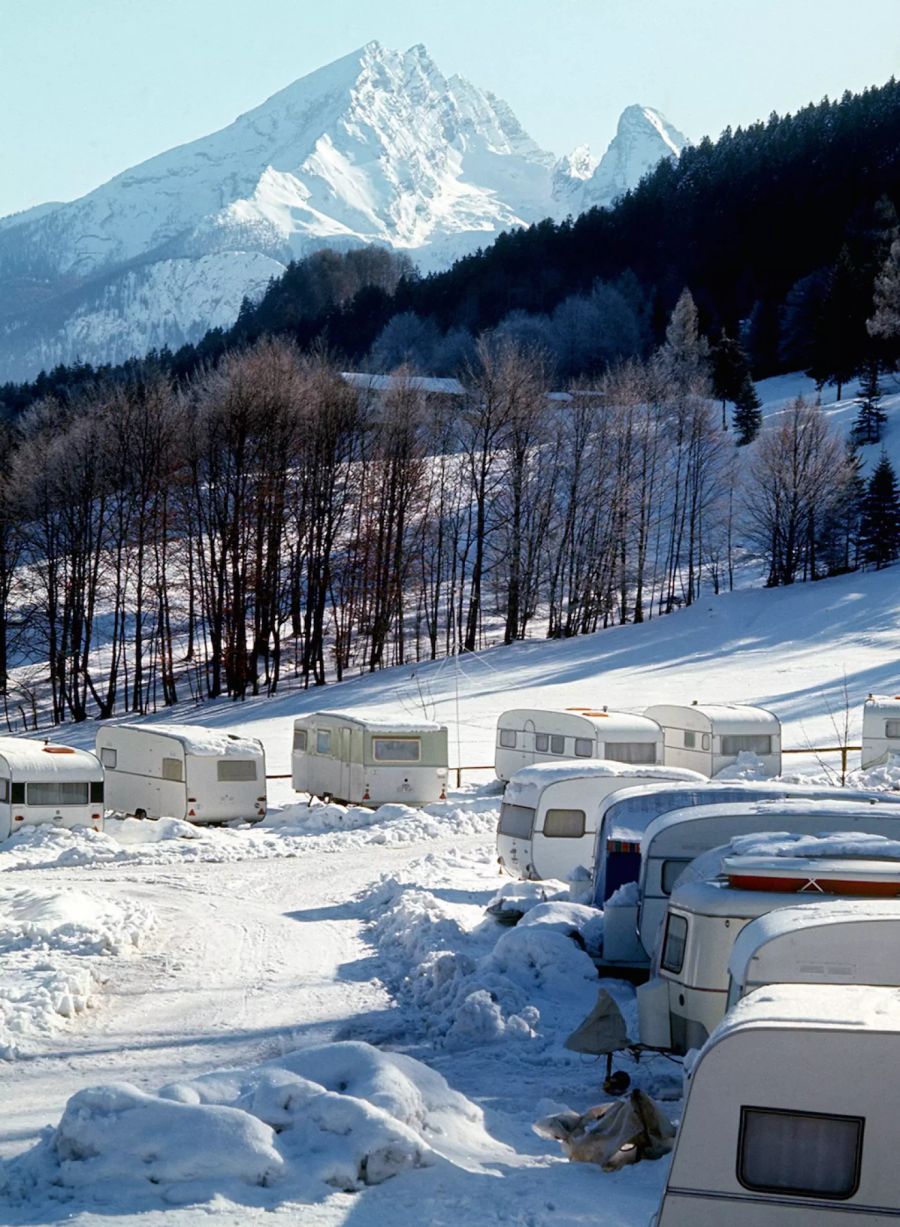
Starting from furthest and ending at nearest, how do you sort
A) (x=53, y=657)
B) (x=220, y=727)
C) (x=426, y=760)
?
1. (x=53, y=657)
2. (x=220, y=727)
3. (x=426, y=760)

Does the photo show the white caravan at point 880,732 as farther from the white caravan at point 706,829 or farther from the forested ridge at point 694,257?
the forested ridge at point 694,257

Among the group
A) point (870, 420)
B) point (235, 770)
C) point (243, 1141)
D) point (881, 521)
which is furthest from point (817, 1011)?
point (870, 420)

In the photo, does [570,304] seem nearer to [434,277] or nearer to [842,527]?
[434,277]

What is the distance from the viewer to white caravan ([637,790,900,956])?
43.4 ft

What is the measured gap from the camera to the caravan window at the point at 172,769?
25391mm

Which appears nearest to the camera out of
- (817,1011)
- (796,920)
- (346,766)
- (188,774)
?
(817,1011)

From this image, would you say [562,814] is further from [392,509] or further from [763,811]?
[392,509]

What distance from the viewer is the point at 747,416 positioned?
76.4 metres

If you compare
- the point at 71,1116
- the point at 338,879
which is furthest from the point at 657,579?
the point at 71,1116

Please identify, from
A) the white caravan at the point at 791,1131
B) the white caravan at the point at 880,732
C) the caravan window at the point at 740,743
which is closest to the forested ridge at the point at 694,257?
the white caravan at the point at 880,732

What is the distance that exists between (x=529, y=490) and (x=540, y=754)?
29.7 m

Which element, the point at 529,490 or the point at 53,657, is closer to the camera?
the point at 53,657

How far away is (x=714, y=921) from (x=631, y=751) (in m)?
17.2

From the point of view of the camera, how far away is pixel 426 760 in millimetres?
27406
